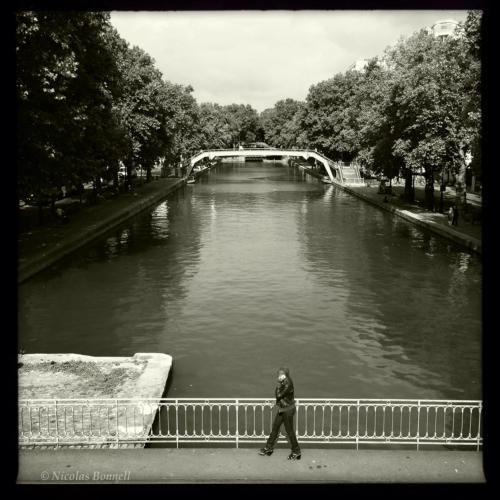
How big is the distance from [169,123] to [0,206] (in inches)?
2347

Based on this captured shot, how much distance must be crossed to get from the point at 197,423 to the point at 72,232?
23.0 m

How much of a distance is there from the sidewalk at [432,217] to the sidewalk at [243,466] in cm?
2177

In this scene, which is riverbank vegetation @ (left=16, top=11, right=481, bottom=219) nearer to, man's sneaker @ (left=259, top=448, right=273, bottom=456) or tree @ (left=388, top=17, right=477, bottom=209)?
tree @ (left=388, top=17, right=477, bottom=209)

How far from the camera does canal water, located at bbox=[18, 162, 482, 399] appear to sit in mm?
15906

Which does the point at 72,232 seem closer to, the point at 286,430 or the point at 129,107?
the point at 129,107

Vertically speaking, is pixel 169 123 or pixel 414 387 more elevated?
pixel 169 123

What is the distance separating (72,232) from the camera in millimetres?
34219

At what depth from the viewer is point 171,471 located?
9.48m

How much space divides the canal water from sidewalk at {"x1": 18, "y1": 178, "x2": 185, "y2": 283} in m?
0.76

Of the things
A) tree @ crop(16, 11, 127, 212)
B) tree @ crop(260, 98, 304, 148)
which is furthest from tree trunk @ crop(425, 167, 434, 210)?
tree @ crop(260, 98, 304, 148)

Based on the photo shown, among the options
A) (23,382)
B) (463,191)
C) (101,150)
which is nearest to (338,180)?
(463,191)

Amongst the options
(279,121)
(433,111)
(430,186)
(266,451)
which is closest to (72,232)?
(433,111)
